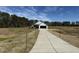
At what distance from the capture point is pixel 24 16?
779 centimetres

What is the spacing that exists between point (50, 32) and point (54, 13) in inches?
16.3

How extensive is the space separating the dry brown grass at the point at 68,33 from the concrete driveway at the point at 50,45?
0.09 m

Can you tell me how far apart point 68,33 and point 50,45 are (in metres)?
0.48

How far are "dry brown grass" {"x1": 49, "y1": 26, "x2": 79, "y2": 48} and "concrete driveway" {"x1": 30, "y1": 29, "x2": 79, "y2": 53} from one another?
3.5 inches

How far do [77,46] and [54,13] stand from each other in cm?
85

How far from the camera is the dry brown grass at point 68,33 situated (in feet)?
25.5

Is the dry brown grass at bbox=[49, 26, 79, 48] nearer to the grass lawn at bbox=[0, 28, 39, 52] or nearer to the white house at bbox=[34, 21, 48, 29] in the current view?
the white house at bbox=[34, 21, 48, 29]

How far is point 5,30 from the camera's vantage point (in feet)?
25.3

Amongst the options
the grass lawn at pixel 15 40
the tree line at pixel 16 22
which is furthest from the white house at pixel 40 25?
the grass lawn at pixel 15 40

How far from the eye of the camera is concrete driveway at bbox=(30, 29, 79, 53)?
25.2 ft
